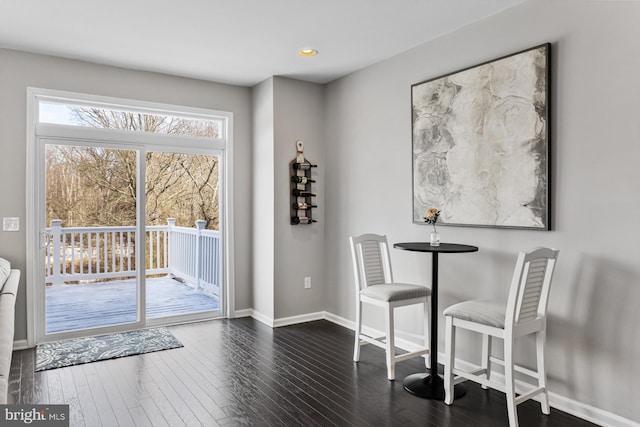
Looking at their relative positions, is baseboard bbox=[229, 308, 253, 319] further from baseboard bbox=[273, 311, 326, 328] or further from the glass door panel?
baseboard bbox=[273, 311, 326, 328]

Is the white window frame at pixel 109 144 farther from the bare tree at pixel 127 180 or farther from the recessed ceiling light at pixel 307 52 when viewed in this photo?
the recessed ceiling light at pixel 307 52

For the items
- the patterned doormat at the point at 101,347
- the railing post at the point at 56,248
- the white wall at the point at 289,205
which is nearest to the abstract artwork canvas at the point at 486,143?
the white wall at the point at 289,205

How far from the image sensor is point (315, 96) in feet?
16.1

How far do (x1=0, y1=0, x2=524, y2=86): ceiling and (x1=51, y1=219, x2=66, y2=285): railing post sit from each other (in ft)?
5.06

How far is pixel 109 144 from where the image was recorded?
14.2ft

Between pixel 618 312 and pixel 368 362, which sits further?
pixel 368 362

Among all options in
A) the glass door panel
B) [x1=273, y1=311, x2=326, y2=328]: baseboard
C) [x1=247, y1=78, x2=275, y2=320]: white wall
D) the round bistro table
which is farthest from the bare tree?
the round bistro table

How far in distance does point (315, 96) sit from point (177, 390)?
3.29 m

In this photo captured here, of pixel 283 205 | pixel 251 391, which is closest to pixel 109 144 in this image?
pixel 283 205

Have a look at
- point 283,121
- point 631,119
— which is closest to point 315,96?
point 283,121

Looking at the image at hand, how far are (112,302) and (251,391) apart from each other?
2.13m

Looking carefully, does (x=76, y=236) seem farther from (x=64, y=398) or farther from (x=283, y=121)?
(x=283, y=121)

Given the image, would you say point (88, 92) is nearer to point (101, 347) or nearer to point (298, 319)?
point (101, 347)

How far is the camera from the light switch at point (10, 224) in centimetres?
378
